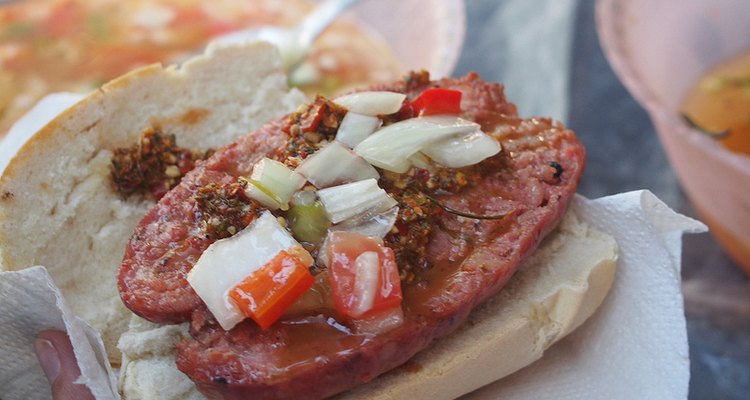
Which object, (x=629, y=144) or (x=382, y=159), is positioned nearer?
(x=382, y=159)

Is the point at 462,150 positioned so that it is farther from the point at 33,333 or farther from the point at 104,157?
the point at 33,333

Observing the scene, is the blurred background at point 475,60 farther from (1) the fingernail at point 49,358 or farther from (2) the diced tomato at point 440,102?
(1) the fingernail at point 49,358

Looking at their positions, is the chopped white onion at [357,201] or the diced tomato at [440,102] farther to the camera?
the diced tomato at [440,102]

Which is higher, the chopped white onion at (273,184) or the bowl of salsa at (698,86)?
the chopped white onion at (273,184)

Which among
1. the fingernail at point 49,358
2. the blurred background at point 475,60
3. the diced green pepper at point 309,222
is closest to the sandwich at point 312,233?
the diced green pepper at point 309,222

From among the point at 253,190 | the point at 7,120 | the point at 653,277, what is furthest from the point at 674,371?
the point at 7,120

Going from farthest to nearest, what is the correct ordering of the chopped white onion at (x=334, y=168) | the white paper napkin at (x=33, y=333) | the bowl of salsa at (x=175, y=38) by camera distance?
the bowl of salsa at (x=175, y=38), the chopped white onion at (x=334, y=168), the white paper napkin at (x=33, y=333)

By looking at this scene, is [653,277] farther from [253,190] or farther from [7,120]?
[7,120]

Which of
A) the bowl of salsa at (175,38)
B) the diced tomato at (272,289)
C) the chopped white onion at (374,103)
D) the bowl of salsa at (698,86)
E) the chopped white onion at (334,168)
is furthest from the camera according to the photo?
the bowl of salsa at (175,38)
